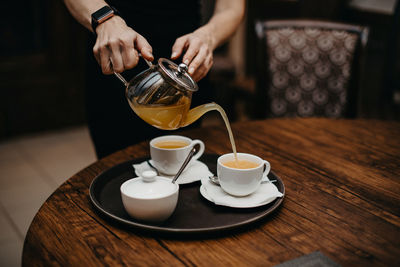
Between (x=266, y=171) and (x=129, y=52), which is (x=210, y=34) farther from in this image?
(x=266, y=171)

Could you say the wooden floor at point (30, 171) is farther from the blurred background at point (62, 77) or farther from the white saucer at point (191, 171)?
the white saucer at point (191, 171)

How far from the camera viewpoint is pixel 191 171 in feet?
3.61

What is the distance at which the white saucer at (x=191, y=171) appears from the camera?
41.6 inches

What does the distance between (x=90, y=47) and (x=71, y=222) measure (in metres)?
0.91

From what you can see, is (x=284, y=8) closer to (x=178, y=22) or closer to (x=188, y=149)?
(x=178, y=22)

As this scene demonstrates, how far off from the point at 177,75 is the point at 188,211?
0.30m

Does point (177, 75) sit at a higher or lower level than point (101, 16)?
lower

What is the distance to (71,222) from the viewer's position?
0.89 metres

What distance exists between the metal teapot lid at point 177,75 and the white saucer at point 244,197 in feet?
0.77

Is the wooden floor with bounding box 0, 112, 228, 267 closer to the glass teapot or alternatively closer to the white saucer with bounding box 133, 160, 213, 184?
the white saucer with bounding box 133, 160, 213, 184

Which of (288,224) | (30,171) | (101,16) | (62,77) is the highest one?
(101,16)

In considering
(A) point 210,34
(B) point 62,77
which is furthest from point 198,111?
(B) point 62,77

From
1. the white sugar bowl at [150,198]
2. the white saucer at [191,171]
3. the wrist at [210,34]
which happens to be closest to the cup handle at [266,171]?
the white saucer at [191,171]

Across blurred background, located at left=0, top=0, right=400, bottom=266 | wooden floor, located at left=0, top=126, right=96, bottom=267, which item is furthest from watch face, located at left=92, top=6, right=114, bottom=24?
blurred background, located at left=0, top=0, right=400, bottom=266
